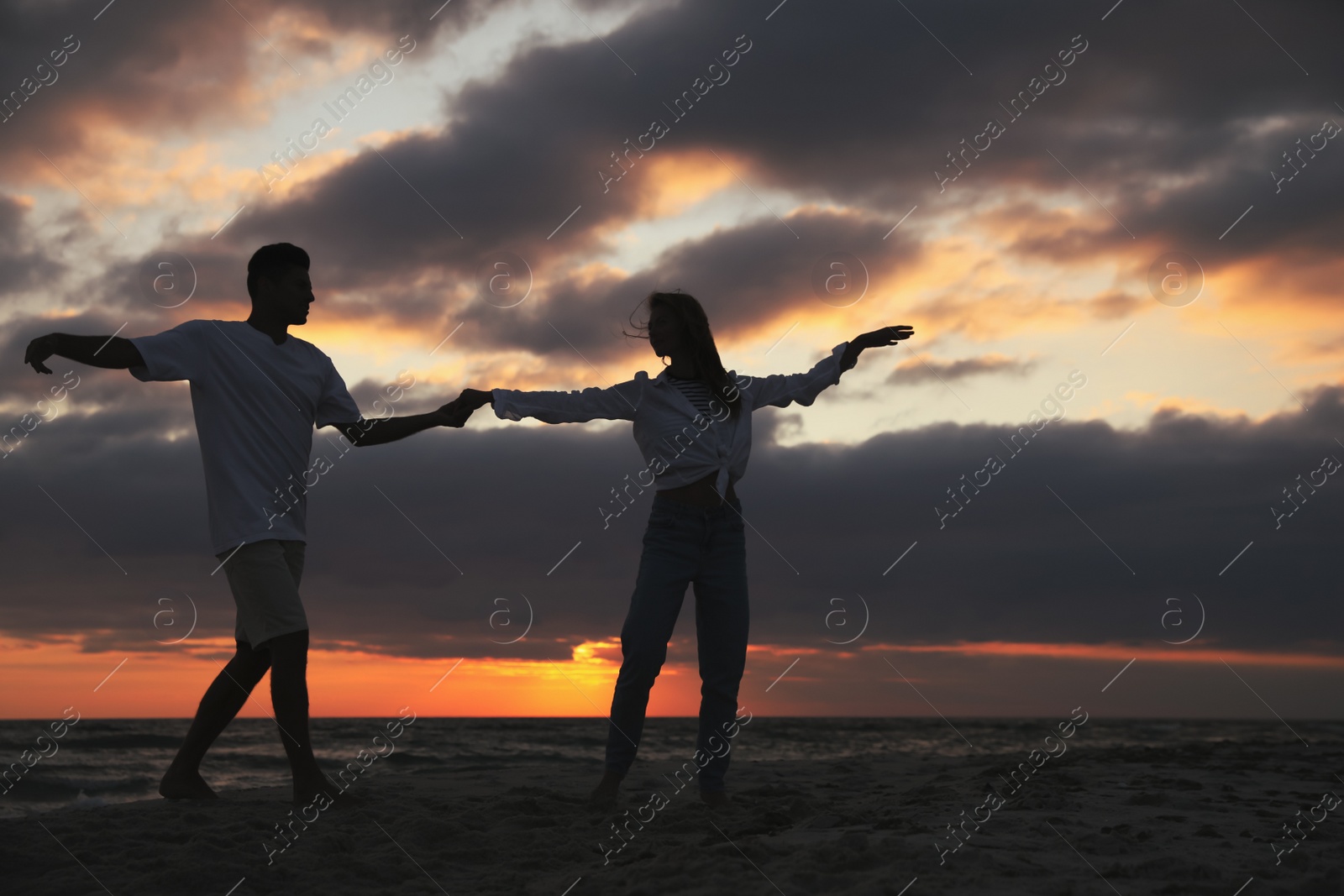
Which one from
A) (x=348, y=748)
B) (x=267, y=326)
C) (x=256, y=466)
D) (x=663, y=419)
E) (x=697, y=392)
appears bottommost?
(x=348, y=748)

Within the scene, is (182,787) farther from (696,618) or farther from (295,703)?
(696,618)

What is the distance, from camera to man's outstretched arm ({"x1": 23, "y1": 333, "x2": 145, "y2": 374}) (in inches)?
142

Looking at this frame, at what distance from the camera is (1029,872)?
2.98 m

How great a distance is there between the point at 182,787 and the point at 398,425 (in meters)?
2.00

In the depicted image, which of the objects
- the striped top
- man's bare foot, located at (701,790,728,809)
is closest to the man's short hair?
the striped top

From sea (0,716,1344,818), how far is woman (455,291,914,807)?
122 inches

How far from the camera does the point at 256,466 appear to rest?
13.6 ft

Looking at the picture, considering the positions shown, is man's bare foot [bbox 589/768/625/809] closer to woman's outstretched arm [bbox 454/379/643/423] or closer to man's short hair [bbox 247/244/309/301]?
woman's outstretched arm [bbox 454/379/643/423]

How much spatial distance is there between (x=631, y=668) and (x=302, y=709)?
4.94ft

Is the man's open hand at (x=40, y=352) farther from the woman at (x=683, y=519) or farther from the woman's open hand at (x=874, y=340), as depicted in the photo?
the woman's open hand at (x=874, y=340)

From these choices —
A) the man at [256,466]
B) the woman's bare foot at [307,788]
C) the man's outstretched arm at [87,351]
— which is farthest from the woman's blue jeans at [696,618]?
the man's outstretched arm at [87,351]

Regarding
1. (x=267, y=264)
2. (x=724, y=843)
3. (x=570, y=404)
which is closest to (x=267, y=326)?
(x=267, y=264)

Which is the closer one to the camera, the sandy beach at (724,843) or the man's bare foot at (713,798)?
the sandy beach at (724,843)

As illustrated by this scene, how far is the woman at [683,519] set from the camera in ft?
14.5
